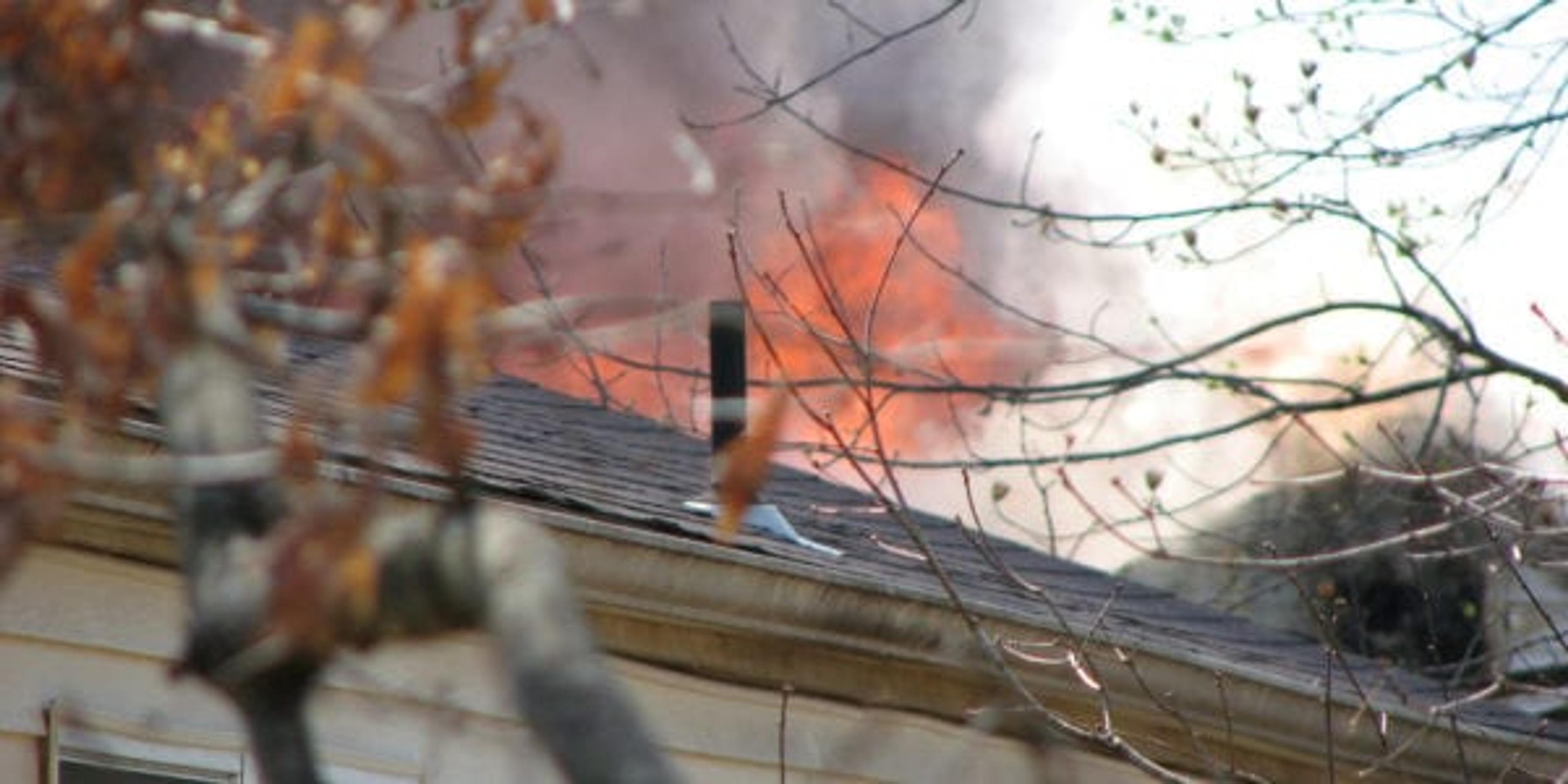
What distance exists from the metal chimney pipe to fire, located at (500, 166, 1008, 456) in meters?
0.13

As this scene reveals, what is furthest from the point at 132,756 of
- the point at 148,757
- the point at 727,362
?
the point at 727,362

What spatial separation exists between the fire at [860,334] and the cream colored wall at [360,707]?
4.27ft

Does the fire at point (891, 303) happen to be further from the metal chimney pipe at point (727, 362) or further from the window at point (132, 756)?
the window at point (132, 756)

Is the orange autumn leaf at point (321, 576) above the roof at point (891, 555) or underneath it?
underneath

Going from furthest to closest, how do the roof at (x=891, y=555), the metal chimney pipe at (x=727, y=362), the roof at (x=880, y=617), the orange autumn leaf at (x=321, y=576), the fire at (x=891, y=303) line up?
1. the fire at (x=891, y=303)
2. the metal chimney pipe at (x=727, y=362)
3. the roof at (x=891, y=555)
4. the roof at (x=880, y=617)
5. the orange autumn leaf at (x=321, y=576)

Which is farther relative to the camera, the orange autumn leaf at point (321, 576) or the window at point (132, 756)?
the window at point (132, 756)

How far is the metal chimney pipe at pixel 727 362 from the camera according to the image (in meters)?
8.77

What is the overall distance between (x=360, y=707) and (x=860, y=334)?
5659 millimetres

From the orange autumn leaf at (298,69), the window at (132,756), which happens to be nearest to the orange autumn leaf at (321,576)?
the orange autumn leaf at (298,69)

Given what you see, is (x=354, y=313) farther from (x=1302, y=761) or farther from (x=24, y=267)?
(x=1302, y=761)

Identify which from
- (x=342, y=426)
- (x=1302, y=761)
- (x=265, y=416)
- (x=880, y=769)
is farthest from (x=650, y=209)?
(x=1302, y=761)

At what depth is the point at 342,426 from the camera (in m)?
2.94

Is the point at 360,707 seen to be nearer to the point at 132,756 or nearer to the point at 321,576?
the point at 132,756

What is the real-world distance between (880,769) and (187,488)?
5299 millimetres
